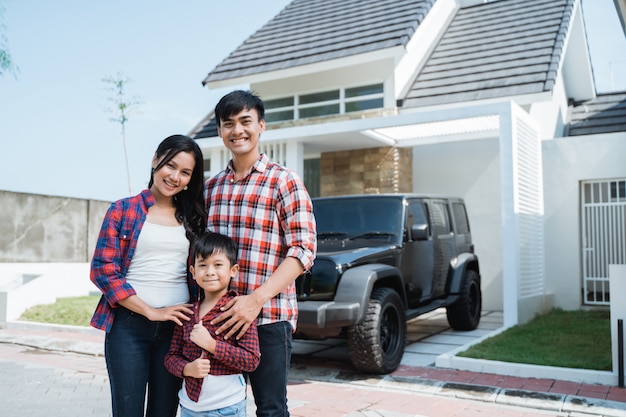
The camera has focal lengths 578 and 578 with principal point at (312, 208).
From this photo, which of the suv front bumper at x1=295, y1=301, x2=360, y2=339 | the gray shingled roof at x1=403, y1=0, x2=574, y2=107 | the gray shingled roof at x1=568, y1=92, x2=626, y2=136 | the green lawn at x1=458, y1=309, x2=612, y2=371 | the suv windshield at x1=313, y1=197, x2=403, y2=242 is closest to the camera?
the suv front bumper at x1=295, y1=301, x2=360, y2=339

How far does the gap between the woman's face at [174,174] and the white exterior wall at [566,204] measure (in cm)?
939

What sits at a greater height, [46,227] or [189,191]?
[46,227]

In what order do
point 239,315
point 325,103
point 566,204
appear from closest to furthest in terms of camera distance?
point 239,315, point 566,204, point 325,103

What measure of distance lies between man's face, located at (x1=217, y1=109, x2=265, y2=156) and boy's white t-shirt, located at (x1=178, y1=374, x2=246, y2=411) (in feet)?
3.21

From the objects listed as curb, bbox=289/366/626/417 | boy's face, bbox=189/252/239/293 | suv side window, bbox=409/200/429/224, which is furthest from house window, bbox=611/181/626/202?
boy's face, bbox=189/252/239/293

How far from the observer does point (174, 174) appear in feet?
8.40

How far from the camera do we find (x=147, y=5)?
43.8 ft

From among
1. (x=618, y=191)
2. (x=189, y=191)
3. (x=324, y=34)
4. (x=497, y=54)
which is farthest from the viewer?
(x=324, y=34)

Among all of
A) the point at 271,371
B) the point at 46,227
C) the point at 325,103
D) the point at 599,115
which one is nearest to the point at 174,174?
the point at 271,371

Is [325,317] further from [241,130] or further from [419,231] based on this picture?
[241,130]

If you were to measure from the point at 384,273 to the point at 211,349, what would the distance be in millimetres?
3808

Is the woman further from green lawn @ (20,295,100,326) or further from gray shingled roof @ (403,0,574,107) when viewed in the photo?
gray shingled roof @ (403,0,574,107)

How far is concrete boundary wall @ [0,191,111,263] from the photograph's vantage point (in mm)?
13359

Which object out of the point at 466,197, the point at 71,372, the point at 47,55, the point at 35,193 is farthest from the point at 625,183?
the point at 47,55
